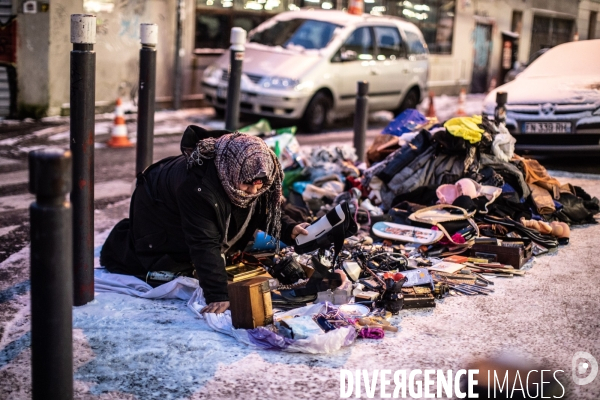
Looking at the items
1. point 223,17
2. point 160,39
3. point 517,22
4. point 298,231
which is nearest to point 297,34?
point 160,39

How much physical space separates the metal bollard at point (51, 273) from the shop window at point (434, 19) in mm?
18850

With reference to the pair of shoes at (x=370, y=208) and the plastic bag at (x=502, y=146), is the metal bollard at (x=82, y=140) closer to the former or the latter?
the pair of shoes at (x=370, y=208)

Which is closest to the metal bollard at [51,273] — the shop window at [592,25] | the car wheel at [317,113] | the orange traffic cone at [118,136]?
the orange traffic cone at [118,136]

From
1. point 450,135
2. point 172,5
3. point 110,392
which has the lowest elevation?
point 110,392

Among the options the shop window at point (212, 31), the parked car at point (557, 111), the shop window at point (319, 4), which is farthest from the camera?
the shop window at point (319, 4)

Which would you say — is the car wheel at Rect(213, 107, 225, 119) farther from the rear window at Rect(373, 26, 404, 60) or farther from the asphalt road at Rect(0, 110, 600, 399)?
the asphalt road at Rect(0, 110, 600, 399)

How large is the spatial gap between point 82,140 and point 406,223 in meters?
2.93

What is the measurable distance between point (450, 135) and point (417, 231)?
1.33 meters

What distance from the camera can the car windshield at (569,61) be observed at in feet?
34.3

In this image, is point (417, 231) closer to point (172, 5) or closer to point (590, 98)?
point (590, 98)

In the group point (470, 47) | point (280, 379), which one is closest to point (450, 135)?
point (280, 379)

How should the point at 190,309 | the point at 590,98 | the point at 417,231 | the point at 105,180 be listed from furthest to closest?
the point at 590,98, the point at 105,180, the point at 417,231, the point at 190,309

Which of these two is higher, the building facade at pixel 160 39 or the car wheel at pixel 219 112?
the building facade at pixel 160 39

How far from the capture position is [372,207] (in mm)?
7098
